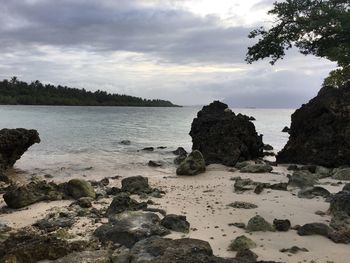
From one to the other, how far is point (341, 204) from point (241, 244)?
335cm

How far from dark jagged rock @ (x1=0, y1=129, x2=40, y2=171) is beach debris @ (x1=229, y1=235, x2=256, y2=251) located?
51.9ft

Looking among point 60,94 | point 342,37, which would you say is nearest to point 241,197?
point 342,37

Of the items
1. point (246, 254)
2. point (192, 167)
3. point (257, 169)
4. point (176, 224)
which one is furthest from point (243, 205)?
point (192, 167)

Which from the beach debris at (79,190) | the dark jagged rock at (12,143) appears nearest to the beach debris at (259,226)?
the beach debris at (79,190)

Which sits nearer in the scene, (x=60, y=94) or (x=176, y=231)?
(x=176, y=231)

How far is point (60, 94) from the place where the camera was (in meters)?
182

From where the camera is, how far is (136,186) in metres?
14.6

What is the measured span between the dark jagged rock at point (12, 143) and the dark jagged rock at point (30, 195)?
8.53 meters

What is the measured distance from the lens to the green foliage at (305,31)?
17797mm

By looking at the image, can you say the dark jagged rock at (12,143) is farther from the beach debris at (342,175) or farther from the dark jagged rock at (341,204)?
the dark jagged rock at (341,204)

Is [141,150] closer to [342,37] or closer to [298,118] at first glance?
[298,118]

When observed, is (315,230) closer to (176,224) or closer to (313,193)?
(176,224)

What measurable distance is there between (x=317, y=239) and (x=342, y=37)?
1147 centimetres

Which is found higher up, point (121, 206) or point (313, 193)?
point (313, 193)
